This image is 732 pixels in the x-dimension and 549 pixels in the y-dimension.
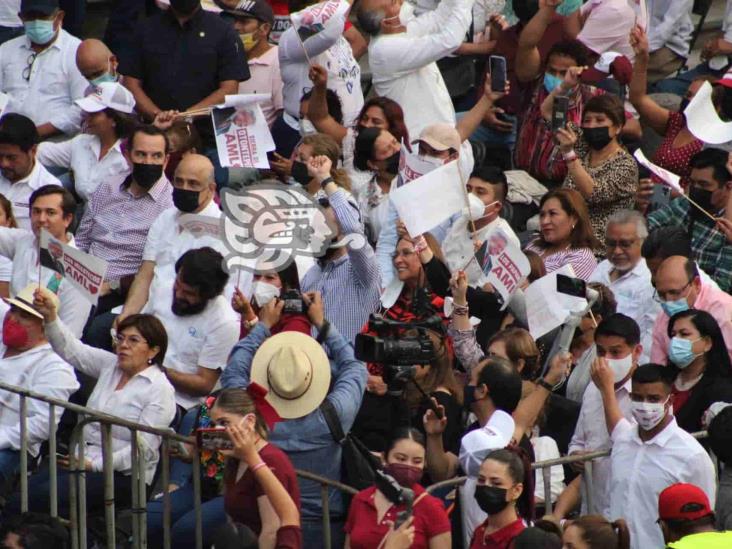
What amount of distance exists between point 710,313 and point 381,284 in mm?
1718

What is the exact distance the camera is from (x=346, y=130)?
504 inches

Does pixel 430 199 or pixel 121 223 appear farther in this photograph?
pixel 121 223

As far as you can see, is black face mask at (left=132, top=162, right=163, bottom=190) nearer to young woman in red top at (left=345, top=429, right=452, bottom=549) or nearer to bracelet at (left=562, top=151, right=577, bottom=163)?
bracelet at (left=562, top=151, right=577, bottom=163)

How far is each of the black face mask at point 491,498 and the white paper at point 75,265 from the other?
107 inches

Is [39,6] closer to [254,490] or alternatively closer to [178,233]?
[178,233]

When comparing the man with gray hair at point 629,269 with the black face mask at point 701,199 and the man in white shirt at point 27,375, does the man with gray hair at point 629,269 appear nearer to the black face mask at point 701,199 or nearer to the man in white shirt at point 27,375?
the black face mask at point 701,199

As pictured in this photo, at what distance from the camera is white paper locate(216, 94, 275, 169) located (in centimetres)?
1213

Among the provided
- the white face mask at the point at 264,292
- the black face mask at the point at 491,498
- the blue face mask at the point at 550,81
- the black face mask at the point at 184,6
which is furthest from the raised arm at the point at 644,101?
the black face mask at the point at 491,498

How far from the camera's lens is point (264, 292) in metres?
10.9

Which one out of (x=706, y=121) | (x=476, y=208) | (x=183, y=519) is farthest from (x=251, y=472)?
(x=706, y=121)

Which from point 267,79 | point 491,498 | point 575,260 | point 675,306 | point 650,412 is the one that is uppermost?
point 491,498

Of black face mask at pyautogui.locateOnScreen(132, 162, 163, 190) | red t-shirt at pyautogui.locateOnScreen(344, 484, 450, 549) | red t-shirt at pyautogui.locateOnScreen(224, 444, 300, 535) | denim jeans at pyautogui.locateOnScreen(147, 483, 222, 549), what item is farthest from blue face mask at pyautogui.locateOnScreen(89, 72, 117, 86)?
red t-shirt at pyautogui.locateOnScreen(344, 484, 450, 549)

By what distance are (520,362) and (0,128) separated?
13.1 ft

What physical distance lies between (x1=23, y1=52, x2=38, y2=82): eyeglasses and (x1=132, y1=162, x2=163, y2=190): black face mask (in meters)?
1.93
